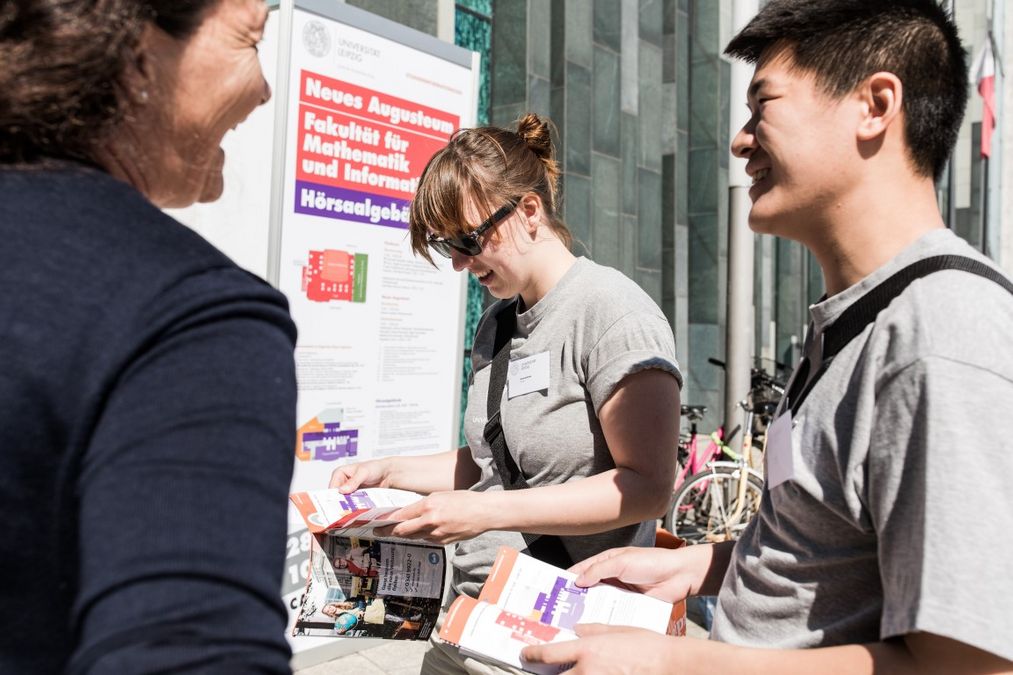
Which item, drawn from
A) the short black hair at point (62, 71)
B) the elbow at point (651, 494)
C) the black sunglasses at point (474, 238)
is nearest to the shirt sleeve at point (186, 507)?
the short black hair at point (62, 71)

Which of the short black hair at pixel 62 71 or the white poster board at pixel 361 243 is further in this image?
the white poster board at pixel 361 243

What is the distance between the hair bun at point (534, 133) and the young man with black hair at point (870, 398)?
3.02 ft

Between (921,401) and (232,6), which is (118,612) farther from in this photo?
(921,401)

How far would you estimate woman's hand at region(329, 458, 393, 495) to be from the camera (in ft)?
7.23

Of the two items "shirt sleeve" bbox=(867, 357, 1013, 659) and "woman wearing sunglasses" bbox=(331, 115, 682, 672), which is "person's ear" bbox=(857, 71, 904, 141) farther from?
"woman wearing sunglasses" bbox=(331, 115, 682, 672)

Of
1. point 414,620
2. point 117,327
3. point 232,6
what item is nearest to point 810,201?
point 232,6

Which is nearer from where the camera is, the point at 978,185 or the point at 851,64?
the point at 851,64

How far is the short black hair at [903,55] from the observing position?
1.16 m

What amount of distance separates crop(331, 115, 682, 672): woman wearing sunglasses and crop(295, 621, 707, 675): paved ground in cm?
188

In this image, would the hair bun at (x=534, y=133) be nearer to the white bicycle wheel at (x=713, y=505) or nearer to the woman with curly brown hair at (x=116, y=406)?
the woman with curly brown hair at (x=116, y=406)

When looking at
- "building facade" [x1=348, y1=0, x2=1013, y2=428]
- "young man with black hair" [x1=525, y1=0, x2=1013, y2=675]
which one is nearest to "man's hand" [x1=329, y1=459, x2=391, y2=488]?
"young man with black hair" [x1=525, y1=0, x2=1013, y2=675]

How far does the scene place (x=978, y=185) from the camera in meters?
19.0

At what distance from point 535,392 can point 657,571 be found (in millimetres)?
586

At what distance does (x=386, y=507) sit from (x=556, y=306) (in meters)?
0.61
